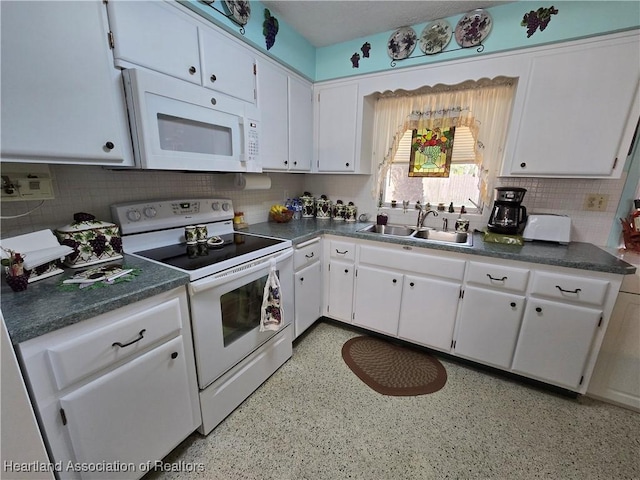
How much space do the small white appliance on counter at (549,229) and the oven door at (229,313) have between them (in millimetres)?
1646

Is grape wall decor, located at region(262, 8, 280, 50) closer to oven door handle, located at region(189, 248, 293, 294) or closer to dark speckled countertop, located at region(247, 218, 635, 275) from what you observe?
dark speckled countertop, located at region(247, 218, 635, 275)

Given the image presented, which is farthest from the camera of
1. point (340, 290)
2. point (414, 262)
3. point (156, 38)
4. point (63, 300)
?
point (340, 290)

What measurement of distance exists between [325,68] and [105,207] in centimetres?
202

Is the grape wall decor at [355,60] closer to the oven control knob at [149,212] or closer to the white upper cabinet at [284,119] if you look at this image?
the white upper cabinet at [284,119]

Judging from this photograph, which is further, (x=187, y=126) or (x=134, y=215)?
(x=134, y=215)

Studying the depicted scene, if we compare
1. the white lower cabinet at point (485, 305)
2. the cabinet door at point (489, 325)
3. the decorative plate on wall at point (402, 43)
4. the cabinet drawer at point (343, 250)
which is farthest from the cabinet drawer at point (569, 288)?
the decorative plate on wall at point (402, 43)

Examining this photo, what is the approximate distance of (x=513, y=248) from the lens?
1673mm

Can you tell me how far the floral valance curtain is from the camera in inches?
78.6

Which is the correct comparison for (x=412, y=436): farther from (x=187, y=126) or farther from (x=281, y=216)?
(x=187, y=126)

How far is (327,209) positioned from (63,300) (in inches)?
81.6

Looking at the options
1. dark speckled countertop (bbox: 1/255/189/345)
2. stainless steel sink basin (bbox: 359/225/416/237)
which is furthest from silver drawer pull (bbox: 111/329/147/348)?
stainless steel sink basin (bbox: 359/225/416/237)

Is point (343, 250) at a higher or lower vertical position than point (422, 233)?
lower

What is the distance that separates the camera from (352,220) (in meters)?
2.55

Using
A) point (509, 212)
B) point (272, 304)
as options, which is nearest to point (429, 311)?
point (509, 212)
